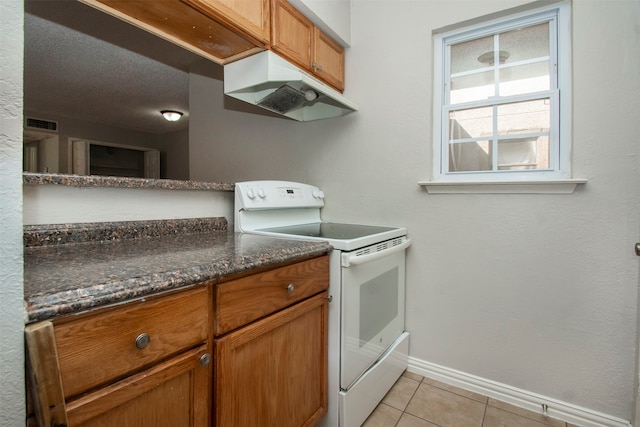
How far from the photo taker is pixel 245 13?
138 cm

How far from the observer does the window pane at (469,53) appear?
1688 millimetres

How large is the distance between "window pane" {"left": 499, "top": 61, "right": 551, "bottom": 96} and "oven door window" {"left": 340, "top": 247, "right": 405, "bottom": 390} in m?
1.03

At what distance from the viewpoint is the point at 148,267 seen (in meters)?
0.76

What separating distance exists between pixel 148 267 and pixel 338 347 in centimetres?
82

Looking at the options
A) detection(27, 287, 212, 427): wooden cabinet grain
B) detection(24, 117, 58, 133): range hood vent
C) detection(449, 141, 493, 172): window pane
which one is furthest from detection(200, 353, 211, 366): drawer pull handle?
detection(24, 117, 58, 133): range hood vent

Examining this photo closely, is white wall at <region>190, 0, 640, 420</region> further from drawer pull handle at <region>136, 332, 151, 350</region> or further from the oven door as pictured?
drawer pull handle at <region>136, 332, 151, 350</region>

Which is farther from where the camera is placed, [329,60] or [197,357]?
[329,60]

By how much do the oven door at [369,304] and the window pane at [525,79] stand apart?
3.13 ft

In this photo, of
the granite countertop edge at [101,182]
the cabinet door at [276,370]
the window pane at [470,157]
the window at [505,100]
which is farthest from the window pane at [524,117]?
the granite countertop edge at [101,182]

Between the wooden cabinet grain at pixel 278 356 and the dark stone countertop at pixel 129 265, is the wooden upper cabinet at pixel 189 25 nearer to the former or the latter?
the dark stone countertop at pixel 129 265

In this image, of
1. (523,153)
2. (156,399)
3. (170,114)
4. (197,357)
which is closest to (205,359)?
(197,357)

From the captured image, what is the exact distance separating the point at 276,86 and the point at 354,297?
45.0 inches

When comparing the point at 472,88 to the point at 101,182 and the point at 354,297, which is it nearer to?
the point at 354,297

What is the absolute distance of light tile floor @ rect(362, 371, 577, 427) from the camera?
141 centimetres
